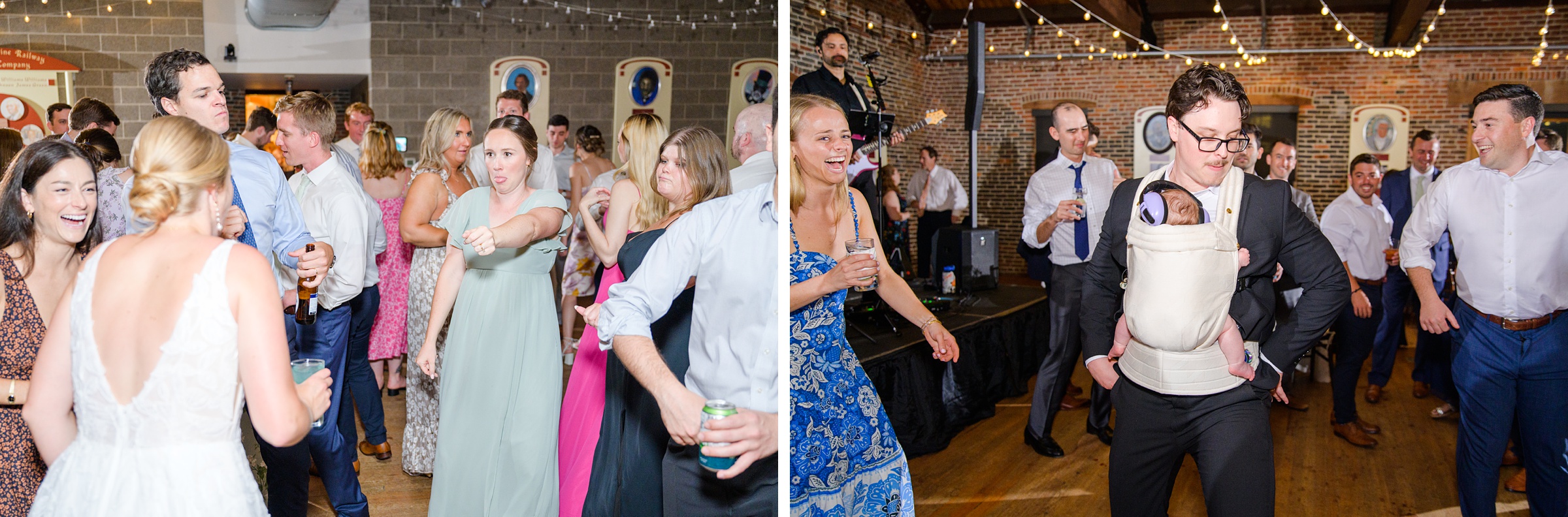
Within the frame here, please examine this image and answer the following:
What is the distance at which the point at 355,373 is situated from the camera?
332cm

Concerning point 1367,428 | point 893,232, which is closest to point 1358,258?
point 1367,428

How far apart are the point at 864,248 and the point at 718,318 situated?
1.56ft

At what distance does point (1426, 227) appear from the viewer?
2.84 m

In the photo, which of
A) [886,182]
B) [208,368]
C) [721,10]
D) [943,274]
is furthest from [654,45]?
[208,368]

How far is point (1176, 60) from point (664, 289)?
10.8 metres

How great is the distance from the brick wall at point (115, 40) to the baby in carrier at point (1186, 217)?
2215 millimetres

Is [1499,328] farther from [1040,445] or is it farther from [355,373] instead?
[355,373]

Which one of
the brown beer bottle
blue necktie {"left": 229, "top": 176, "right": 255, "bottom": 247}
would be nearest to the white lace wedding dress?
blue necktie {"left": 229, "top": 176, "right": 255, "bottom": 247}

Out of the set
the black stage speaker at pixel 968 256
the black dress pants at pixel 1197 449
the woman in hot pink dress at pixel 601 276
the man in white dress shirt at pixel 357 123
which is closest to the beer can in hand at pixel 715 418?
the woman in hot pink dress at pixel 601 276

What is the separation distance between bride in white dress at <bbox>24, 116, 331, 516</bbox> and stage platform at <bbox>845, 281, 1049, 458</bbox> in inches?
96.9

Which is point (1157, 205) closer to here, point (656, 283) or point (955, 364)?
point (656, 283)

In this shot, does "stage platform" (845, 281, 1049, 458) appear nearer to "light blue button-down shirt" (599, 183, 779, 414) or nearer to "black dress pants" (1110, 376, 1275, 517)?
"black dress pants" (1110, 376, 1275, 517)

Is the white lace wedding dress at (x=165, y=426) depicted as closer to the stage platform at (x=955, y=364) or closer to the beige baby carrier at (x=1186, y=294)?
the beige baby carrier at (x=1186, y=294)

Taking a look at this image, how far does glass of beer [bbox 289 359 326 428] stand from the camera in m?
1.51
